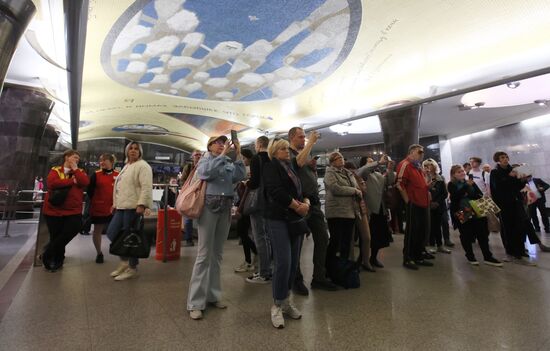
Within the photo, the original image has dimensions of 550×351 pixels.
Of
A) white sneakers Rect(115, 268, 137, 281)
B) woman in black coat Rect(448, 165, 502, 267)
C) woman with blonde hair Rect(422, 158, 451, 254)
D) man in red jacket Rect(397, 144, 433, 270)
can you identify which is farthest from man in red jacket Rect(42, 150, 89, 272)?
woman with blonde hair Rect(422, 158, 451, 254)

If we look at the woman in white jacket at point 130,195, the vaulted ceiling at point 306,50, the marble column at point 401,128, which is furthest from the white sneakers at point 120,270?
the marble column at point 401,128

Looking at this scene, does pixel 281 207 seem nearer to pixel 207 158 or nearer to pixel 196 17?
pixel 207 158

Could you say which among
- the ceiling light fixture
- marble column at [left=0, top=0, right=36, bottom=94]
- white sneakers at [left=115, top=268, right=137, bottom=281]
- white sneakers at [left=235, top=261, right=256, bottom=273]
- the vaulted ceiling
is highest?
the vaulted ceiling

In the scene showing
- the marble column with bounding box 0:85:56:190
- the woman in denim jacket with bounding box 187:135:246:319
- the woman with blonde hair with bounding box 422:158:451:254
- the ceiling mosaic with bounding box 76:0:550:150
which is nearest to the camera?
the woman in denim jacket with bounding box 187:135:246:319

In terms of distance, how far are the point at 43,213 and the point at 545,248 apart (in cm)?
791

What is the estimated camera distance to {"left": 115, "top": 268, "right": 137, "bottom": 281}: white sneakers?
343 centimetres

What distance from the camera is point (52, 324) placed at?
2.25m

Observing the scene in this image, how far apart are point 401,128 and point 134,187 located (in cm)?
1045

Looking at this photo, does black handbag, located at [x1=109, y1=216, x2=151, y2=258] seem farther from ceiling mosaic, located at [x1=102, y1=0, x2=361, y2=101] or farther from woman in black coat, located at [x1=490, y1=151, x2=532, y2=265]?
ceiling mosaic, located at [x1=102, y1=0, x2=361, y2=101]

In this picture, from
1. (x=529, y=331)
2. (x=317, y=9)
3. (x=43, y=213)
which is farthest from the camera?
(x=317, y=9)

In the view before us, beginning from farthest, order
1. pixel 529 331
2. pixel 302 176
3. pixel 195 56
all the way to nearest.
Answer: pixel 195 56 → pixel 302 176 → pixel 529 331

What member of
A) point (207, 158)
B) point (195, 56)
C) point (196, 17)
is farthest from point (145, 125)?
point (207, 158)

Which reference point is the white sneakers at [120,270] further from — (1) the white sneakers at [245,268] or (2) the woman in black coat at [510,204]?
(2) the woman in black coat at [510,204]

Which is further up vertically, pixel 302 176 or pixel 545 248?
pixel 302 176
